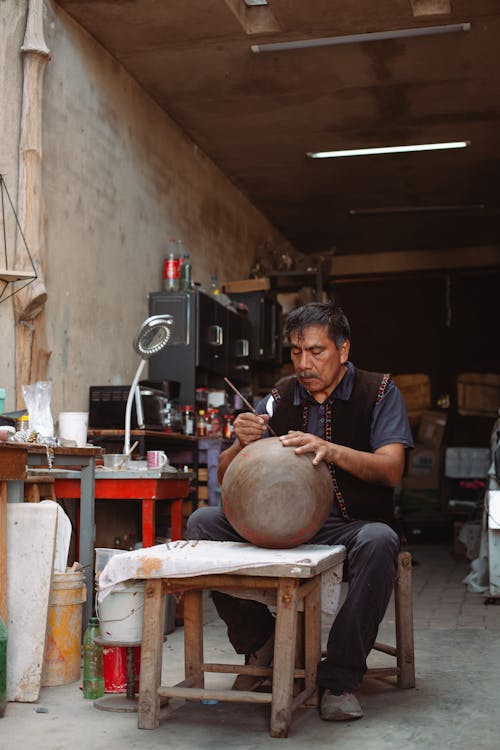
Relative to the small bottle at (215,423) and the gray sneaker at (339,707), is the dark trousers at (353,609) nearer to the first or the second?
the gray sneaker at (339,707)

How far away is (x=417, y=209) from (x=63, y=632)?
7878 mm

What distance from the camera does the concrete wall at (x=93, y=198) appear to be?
544 centimetres

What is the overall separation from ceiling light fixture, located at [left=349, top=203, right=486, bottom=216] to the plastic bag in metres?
6.70

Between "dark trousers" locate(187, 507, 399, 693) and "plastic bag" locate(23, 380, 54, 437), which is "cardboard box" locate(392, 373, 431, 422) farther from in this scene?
"dark trousers" locate(187, 507, 399, 693)

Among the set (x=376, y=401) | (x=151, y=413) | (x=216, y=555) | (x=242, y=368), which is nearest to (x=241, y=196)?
(x=242, y=368)

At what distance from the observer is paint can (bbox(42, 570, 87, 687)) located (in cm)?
363

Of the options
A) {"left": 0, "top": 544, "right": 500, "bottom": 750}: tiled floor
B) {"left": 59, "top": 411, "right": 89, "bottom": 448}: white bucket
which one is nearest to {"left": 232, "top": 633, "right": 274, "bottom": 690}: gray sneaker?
{"left": 0, "top": 544, "right": 500, "bottom": 750}: tiled floor

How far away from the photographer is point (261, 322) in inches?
358

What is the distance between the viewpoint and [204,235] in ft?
28.1

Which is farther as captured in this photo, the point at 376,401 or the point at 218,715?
the point at 376,401

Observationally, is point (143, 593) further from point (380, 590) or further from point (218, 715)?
point (380, 590)

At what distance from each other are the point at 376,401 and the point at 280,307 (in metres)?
6.44

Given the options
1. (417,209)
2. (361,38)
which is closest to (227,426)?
(361,38)

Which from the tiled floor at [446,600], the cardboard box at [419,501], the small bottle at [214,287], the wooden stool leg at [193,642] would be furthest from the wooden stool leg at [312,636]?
the cardboard box at [419,501]
